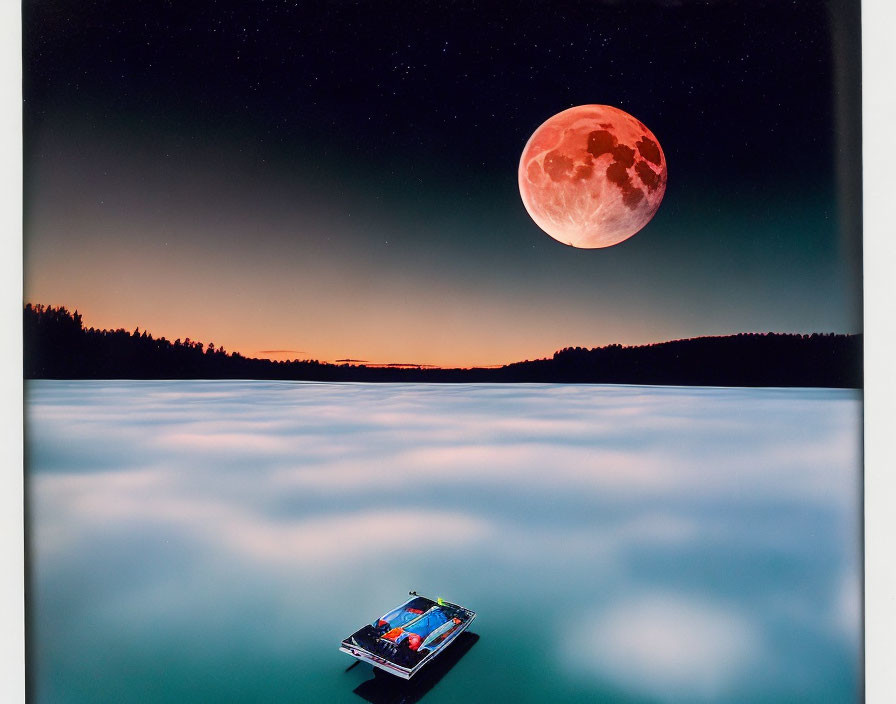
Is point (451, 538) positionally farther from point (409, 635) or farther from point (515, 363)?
point (515, 363)

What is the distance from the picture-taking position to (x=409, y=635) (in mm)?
1432

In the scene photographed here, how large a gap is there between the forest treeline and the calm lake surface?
0.20ft

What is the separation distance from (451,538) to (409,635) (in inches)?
16.5

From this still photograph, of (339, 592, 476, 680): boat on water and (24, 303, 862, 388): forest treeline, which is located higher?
(24, 303, 862, 388): forest treeline

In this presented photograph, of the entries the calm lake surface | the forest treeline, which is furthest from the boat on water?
the forest treeline

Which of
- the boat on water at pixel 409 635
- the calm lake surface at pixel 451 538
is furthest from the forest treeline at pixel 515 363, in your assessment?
the boat on water at pixel 409 635

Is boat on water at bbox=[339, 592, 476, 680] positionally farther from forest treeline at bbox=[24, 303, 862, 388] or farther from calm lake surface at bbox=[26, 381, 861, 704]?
forest treeline at bbox=[24, 303, 862, 388]

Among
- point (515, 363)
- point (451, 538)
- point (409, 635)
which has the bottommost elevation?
point (409, 635)

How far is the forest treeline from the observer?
1.51 metres

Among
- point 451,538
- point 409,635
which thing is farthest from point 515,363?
point 409,635

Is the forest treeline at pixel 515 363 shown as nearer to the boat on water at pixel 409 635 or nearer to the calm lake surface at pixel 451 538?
the calm lake surface at pixel 451 538

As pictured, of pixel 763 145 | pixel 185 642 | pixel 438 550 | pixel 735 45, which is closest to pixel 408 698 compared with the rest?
pixel 438 550

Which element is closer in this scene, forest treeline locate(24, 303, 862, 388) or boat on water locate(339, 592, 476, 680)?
boat on water locate(339, 592, 476, 680)

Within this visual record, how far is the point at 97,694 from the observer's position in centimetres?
145
